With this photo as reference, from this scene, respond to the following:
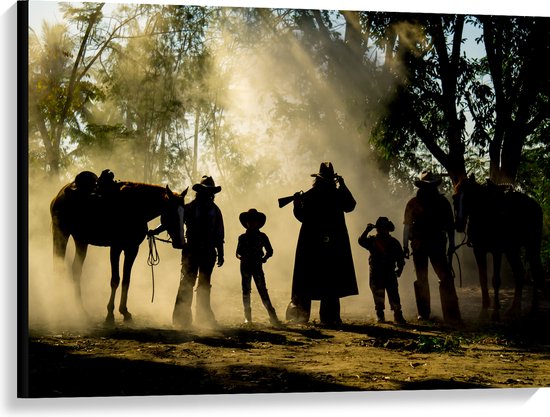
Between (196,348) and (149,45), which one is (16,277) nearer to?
(196,348)

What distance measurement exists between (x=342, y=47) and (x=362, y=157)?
116 cm

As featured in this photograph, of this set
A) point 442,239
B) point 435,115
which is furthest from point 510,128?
point 442,239

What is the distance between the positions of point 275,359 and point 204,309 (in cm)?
115

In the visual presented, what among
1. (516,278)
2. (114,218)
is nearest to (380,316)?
(516,278)

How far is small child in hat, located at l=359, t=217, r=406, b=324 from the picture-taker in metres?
7.39

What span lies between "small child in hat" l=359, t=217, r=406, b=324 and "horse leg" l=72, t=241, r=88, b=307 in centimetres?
252

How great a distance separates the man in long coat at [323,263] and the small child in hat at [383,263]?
21cm

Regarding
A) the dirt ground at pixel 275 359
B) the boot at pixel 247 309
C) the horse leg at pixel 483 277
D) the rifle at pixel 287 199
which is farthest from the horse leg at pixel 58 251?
the horse leg at pixel 483 277

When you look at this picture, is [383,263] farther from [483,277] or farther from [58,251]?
[58,251]

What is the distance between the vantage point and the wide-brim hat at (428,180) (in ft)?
24.2

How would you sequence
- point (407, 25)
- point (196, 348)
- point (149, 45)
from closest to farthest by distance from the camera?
point (196, 348), point (149, 45), point (407, 25)

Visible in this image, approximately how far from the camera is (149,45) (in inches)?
266

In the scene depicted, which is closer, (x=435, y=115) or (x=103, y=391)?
(x=103, y=391)

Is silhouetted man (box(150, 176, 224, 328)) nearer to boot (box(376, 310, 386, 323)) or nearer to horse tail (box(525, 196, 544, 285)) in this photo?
boot (box(376, 310, 386, 323))
